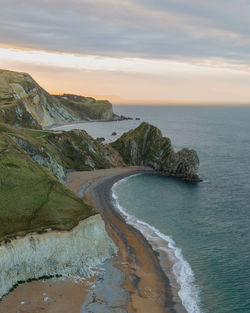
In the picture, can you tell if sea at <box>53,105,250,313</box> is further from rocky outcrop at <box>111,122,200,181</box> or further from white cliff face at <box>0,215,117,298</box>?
white cliff face at <box>0,215,117,298</box>

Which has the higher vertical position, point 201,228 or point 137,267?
point 201,228

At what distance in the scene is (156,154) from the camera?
122 metres

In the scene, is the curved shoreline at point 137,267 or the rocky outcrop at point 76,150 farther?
the rocky outcrop at point 76,150

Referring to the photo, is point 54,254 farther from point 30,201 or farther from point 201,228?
point 201,228

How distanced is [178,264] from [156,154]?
2877 inches

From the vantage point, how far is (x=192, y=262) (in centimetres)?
5203

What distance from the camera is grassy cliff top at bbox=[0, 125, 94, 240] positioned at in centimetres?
4547

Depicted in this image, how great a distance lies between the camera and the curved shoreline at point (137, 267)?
4084 centimetres

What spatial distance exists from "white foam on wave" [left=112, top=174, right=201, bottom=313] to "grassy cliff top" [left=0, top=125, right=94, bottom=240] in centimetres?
1604

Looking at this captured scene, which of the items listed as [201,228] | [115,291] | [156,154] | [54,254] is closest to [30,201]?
[54,254]

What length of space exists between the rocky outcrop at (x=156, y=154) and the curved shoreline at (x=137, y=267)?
111 feet

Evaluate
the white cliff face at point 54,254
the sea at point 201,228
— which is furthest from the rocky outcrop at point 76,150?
the white cliff face at point 54,254

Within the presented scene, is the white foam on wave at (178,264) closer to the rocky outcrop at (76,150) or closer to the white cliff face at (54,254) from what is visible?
the white cliff face at (54,254)

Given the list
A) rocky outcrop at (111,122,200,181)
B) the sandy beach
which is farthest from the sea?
rocky outcrop at (111,122,200,181)
